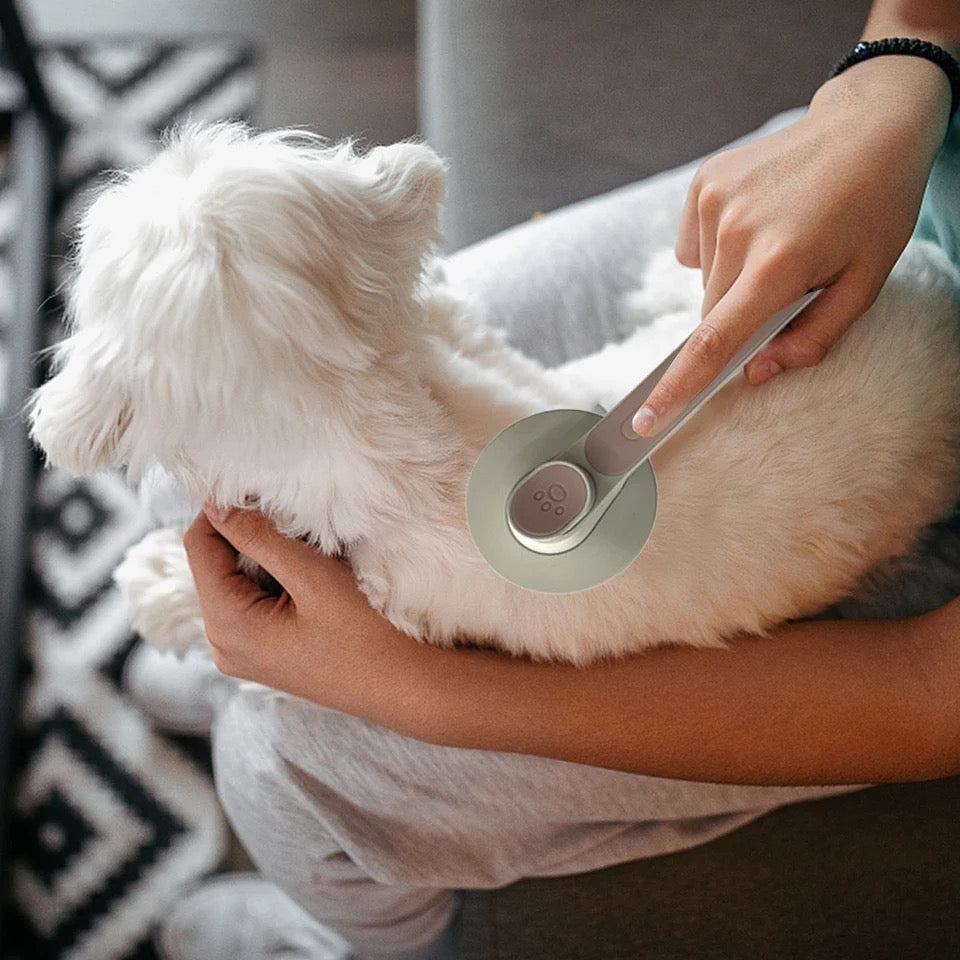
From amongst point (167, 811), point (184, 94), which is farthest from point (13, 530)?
point (184, 94)

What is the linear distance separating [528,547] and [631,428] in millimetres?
98

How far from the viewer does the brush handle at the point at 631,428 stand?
22.1 inches

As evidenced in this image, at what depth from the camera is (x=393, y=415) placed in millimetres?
674

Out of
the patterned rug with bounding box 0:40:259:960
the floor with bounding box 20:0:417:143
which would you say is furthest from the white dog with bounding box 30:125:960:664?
the floor with bounding box 20:0:417:143

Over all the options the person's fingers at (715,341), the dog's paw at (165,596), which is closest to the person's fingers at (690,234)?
the person's fingers at (715,341)

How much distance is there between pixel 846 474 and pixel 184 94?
4.59 ft

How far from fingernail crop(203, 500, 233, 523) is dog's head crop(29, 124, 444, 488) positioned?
0.22 ft

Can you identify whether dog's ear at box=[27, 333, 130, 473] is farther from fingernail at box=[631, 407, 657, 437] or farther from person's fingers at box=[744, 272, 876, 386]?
person's fingers at box=[744, 272, 876, 386]

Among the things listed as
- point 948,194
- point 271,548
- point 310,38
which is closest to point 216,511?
point 271,548

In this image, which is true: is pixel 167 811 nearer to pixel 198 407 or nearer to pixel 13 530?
pixel 13 530

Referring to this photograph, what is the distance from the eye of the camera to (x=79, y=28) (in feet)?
5.54

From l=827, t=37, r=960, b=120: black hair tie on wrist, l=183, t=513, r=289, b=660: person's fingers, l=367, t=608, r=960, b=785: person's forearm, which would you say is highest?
l=827, t=37, r=960, b=120: black hair tie on wrist

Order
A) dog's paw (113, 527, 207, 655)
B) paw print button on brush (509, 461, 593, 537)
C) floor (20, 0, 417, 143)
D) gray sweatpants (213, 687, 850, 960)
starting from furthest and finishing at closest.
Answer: floor (20, 0, 417, 143)
dog's paw (113, 527, 207, 655)
gray sweatpants (213, 687, 850, 960)
paw print button on brush (509, 461, 593, 537)

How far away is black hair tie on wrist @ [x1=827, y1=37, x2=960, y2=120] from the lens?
0.76 m
